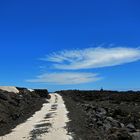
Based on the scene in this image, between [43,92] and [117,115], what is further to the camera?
[43,92]

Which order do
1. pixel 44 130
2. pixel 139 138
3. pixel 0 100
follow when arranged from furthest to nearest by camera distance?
pixel 0 100 → pixel 44 130 → pixel 139 138

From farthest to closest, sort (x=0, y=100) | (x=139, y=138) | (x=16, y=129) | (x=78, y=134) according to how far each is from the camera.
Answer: (x=0, y=100) < (x=16, y=129) < (x=78, y=134) < (x=139, y=138)

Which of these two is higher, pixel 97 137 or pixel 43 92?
pixel 43 92

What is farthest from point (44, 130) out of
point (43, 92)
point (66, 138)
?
point (43, 92)

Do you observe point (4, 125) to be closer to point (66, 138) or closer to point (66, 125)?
point (66, 125)

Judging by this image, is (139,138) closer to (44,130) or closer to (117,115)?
(44,130)

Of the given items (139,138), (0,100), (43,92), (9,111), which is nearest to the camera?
(139,138)

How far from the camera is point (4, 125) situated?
31141 mm

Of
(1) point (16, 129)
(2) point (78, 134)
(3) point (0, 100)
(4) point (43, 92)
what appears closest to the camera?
(2) point (78, 134)

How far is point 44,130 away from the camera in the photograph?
26609 millimetres

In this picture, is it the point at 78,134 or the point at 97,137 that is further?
the point at 78,134

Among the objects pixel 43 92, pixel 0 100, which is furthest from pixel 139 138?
pixel 43 92

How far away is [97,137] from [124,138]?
5.55 feet

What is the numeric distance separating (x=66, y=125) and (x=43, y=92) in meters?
58.8
